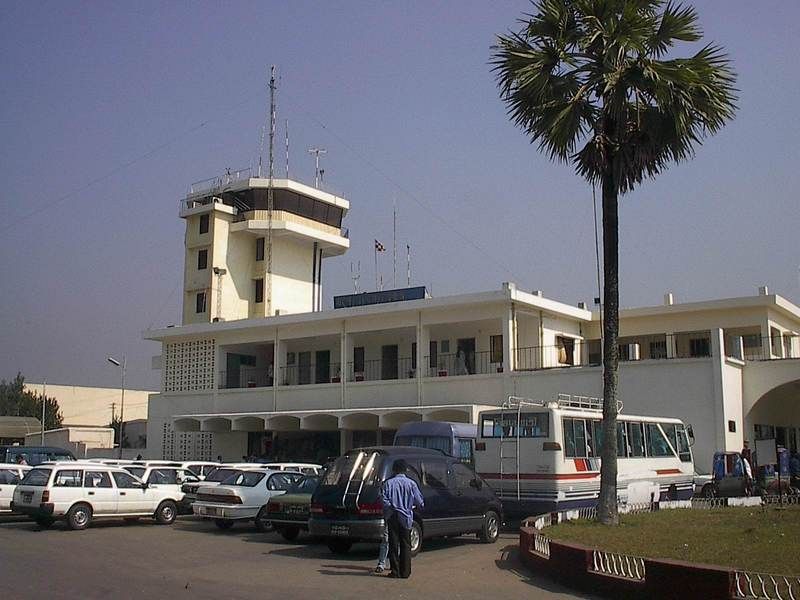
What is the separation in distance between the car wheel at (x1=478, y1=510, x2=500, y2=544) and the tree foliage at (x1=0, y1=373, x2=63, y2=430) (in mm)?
66174

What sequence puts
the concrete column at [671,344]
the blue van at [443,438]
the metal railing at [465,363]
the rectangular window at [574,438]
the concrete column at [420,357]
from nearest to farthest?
the rectangular window at [574,438] < the blue van at [443,438] < the concrete column at [420,357] < the concrete column at [671,344] < the metal railing at [465,363]

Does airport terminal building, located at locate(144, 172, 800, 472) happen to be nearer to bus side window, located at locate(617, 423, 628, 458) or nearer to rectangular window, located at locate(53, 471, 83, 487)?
bus side window, located at locate(617, 423, 628, 458)

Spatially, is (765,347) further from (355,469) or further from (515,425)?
(355,469)

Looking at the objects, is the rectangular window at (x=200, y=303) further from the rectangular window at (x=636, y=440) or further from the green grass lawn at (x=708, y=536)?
the green grass lawn at (x=708, y=536)

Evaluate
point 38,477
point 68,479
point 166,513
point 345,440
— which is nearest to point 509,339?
point 345,440

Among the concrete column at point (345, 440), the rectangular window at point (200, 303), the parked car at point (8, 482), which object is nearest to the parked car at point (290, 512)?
the parked car at point (8, 482)

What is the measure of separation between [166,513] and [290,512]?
5669 millimetres

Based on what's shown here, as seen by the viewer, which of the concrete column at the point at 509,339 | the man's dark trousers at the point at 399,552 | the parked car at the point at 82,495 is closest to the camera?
the man's dark trousers at the point at 399,552

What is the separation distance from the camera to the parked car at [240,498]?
19.7 meters

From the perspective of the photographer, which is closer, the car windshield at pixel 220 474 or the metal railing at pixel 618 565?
the metal railing at pixel 618 565

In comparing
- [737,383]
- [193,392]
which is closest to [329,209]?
[193,392]

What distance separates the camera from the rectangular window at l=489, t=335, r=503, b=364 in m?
37.0

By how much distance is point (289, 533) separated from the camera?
18.0 metres

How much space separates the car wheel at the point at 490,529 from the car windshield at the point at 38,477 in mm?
9876
